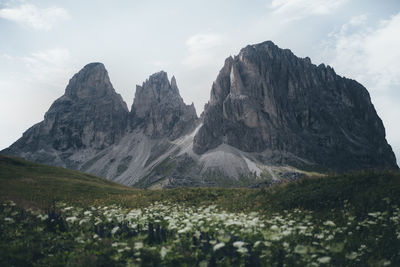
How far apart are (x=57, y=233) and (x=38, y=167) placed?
1766 inches

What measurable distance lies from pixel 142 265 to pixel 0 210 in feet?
48.9

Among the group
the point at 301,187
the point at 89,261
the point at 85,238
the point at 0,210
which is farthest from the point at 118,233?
the point at 301,187

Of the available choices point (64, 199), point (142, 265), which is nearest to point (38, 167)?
point (64, 199)

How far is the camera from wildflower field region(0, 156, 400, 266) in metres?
8.98

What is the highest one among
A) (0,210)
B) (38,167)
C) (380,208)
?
(38,167)

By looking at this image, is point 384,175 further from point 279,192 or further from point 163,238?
point 163,238

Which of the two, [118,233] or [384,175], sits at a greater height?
[384,175]

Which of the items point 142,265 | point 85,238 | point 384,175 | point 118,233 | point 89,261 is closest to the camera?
point 142,265

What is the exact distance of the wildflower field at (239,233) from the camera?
898cm

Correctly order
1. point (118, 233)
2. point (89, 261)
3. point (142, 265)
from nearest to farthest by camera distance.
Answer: point (142, 265) < point (89, 261) < point (118, 233)

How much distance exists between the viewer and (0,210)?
17516mm

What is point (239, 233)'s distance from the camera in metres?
11.3

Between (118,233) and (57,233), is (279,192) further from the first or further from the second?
(57,233)

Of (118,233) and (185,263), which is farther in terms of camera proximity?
(118,233)
